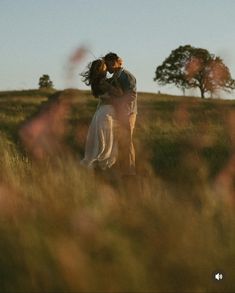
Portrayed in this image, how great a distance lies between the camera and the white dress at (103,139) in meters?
11.6

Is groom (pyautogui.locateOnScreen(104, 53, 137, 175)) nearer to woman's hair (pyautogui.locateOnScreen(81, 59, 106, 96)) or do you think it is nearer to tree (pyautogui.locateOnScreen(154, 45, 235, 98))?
woman's hair (pyautogui.locateOnScreen(81, 59, 106, 96))

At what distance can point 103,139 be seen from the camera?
12023 mm

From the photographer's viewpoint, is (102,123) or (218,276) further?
(102,123)

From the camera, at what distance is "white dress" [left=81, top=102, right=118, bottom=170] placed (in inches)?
458

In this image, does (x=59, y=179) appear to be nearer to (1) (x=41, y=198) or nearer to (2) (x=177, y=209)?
(1) (x=41, y=198)

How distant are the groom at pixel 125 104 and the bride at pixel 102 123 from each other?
0.10 m

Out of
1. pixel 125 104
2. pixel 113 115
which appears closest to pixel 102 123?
pixel 113 115

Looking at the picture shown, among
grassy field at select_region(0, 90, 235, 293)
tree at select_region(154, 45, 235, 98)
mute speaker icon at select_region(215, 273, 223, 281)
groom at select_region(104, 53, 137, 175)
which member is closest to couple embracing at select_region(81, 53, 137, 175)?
groom at select_region(104, 53, 137, 175)

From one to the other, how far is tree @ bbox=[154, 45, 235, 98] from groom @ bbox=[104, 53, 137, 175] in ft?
234

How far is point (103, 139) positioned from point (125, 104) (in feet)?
3.63

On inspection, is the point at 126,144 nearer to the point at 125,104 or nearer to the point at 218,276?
the point at 125,104

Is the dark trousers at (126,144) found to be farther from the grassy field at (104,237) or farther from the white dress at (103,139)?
the grassy field at (104,237)

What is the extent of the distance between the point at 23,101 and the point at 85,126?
1680 cm

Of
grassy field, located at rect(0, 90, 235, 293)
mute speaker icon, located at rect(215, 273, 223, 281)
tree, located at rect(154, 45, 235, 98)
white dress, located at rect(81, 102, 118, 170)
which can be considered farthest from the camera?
tree, located at rect(154, 45, 235, 98)
